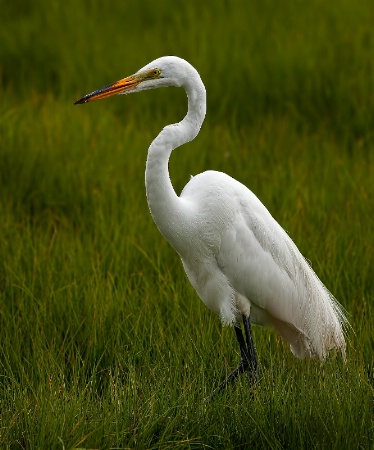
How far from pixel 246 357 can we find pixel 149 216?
1640mm

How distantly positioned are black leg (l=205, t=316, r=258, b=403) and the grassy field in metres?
0.09

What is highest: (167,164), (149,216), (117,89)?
(117,89)

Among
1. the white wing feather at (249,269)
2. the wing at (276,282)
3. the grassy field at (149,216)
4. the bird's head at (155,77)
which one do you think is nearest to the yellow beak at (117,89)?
the bird's head at (155,77)

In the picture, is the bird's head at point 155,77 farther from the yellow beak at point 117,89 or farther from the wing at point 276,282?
the wing at point 276,282

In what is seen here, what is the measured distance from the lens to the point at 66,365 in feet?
11.5

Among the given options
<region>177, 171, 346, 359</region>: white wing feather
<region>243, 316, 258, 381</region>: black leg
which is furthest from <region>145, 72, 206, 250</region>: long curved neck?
<region>243, 316, 258, 381</region>: black leg

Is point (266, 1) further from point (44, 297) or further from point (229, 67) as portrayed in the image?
point (44, 297)

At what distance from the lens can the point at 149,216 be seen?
480cm

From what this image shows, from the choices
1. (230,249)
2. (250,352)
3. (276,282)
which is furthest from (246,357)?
(230,249)

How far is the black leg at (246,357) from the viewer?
316 cm

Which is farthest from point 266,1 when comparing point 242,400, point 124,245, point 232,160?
point 242,400

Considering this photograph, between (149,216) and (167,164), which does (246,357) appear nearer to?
(167,164)

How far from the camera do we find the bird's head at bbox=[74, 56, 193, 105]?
3.02 meters

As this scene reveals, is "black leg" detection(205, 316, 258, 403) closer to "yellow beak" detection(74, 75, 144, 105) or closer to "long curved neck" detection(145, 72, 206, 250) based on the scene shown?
"long curved neck" detection(145, 72, 206, 250)
